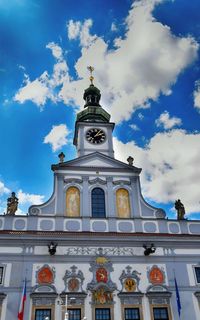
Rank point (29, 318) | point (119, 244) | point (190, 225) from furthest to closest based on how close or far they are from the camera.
Answer: point (190, 225), point (119, 244), point (29, 318)

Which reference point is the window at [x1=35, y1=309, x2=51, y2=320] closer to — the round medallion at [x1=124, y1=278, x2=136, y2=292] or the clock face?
the round medallion at [x1=124, y1=278, x2=136, y2=292]

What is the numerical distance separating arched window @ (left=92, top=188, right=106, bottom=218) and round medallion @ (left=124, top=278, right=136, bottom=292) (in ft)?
15.6

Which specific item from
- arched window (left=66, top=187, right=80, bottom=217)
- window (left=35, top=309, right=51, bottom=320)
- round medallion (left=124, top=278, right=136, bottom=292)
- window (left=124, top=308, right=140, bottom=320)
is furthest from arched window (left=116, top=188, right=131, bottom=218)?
window (left=35, top=309, right=51, bottom=320)

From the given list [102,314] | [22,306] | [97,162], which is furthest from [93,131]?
[22,306]

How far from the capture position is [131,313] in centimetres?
2181

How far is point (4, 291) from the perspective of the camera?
69.3ft

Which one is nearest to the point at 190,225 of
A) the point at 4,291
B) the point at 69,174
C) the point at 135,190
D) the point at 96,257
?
the point at 135,190

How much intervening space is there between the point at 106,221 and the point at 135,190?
3538mm

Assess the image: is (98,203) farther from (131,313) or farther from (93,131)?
(131,313)

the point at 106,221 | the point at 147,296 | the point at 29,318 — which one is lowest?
the point at 29,318

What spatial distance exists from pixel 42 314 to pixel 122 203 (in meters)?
9.31

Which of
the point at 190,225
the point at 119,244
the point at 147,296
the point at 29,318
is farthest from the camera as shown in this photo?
the point at 190,225

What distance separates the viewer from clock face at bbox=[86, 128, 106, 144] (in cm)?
3036

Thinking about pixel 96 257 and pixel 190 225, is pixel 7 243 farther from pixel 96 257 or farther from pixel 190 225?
pixel 190 225
